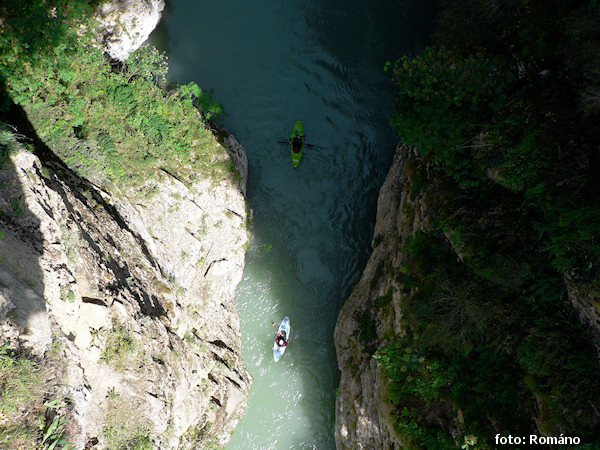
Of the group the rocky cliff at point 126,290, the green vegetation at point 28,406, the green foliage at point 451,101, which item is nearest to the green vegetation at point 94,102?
the rocky cliff at point 126,290

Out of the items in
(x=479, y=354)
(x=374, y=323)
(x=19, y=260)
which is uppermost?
(x=374, y=323)

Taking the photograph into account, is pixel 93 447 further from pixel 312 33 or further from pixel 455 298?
pixel 312 33

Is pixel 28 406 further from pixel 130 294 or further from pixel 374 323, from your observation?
pixel 374 323

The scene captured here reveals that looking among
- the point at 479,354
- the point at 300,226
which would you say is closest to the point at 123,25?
the point at 300,226

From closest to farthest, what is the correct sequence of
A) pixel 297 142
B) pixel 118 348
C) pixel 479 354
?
pixel 118 348 → pixel 479 354 → pixel 297 142

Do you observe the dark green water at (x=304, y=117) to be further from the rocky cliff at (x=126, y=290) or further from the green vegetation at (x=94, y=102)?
the green vegetation at (x=94, y=102)

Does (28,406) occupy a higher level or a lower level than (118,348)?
lower

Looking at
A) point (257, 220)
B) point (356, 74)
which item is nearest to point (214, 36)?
point (356, 74)
